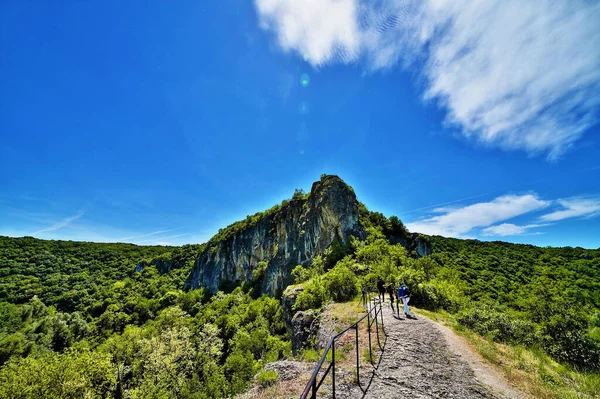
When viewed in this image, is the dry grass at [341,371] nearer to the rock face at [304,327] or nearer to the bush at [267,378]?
the bush at [267,378]

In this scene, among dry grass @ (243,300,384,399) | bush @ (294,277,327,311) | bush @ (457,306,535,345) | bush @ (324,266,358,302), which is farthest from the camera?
bush @ (294,277,327,311)

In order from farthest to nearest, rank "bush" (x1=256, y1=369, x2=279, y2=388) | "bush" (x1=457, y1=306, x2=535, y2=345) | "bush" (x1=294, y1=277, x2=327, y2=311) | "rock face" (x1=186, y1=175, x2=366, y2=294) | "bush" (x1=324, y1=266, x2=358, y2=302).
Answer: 1. "rock face" (x1=186, y1=175, x2=366, y2=294)
2. "bush" (x1=294, y1=277, x2=327, y2=311)
3. "bush" (x1=324, y1=266, x2=358, y2=302)
4. "bush" (x1=457, y1=306, x2=535, y2=345)
5. "bush" (x1=256, y1=369, x2=279, y2=388)

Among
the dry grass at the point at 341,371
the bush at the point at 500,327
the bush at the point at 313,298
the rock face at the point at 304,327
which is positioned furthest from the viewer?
the bush at the point at 313,298

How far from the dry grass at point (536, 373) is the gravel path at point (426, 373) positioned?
524mm

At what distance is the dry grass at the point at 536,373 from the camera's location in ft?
20.5

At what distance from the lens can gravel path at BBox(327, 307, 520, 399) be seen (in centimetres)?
626

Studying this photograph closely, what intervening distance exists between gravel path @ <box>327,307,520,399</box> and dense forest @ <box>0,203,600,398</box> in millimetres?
4174

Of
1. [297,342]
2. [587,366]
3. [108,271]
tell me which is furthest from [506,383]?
[108,271]

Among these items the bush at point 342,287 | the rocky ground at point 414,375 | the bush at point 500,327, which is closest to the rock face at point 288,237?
the bush at point 342,287

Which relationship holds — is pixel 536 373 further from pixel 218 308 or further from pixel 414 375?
pixel 218 308

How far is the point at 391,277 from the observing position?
22.7 meters

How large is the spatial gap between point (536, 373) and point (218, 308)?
67.9 metres

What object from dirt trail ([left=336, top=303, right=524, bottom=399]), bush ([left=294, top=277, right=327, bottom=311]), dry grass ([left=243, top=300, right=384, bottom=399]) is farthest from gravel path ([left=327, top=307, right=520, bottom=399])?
bush ([left=294, top=277, right=327, bottom=311])

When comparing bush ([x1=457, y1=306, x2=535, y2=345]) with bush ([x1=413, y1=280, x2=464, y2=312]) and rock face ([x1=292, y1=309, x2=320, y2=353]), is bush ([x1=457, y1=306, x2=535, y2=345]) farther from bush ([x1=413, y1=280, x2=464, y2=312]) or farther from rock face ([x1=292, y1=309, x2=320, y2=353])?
rock face ([x1=292, y1=309, x2=320, y2=353])
